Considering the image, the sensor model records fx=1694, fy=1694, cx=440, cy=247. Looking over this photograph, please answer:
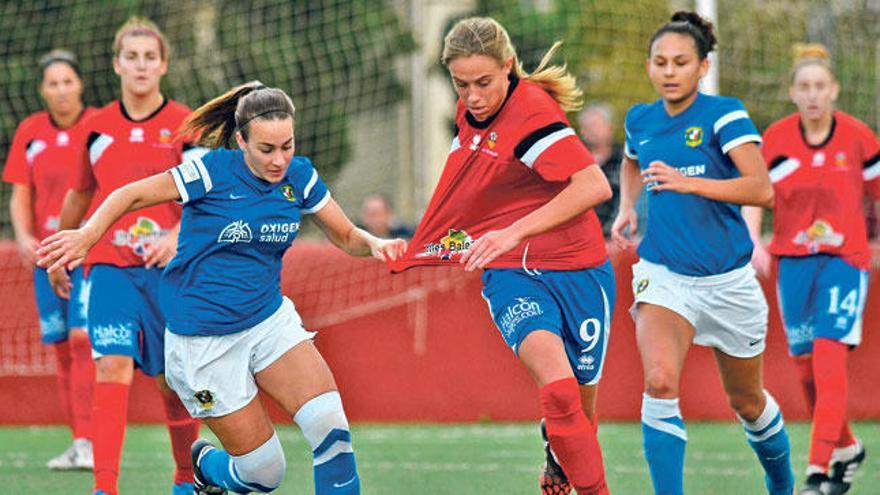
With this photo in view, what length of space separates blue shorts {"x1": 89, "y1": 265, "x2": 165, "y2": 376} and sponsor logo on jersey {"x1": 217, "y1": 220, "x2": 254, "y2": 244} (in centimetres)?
129

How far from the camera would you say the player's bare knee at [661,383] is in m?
6.81

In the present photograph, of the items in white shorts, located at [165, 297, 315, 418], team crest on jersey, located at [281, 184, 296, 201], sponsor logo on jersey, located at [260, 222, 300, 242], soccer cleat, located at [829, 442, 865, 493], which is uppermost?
team crest on jersey, located at [281, 184, 296, 201]

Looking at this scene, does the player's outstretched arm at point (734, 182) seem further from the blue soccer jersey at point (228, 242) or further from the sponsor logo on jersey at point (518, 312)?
the blue soccer jersey at point (228, 242)

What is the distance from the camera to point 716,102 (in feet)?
23.3

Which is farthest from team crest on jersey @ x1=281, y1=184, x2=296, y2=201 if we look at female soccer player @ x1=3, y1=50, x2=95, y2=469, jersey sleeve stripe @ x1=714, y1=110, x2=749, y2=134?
female soccer player @ x1=3, y1=50, x2=95, y2=469

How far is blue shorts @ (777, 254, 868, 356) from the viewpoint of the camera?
8297 millimetres

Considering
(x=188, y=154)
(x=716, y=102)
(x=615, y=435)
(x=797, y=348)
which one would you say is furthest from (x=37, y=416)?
(x=716, y=102)

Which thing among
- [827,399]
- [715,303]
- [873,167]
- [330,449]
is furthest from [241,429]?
[873,167]

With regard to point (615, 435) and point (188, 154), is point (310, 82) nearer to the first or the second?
point (615, 435)

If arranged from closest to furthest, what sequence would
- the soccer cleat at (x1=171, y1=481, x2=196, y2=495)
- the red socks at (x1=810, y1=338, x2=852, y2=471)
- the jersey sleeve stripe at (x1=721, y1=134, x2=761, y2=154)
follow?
the jersey sleeve stripe at (x1=721, y1=134, x2=761, y2=154) → the soccer cleat at (x1=171, y1=481, x2=196, y2=495) → the red socks at (x1=810, y1=338, x2=852, y2=471)

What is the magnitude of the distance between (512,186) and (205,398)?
1.43m

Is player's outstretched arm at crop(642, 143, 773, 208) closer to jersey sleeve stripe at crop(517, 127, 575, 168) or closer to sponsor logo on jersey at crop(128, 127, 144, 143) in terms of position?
jersey sleeve stripe at crop(517, 127, 575, 168)

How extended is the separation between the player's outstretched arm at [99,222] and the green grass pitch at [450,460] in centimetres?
247

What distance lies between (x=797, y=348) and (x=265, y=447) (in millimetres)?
3263
